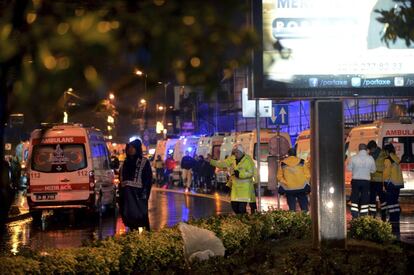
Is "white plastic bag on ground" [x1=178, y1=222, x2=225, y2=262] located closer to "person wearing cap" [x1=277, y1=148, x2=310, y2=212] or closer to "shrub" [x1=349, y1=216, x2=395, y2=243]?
"shrub" [x1=349, y1=216, x2=395, y2=243]

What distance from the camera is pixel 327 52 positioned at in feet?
26.1

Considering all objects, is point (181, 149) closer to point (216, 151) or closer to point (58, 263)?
point (216, 151)

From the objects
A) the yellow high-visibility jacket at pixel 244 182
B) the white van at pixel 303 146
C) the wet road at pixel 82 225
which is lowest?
the wet road at pixel 82 225

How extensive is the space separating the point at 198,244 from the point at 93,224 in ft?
35.3

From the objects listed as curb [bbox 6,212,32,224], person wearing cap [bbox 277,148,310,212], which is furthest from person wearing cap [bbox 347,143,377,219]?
curb [bbox 6,212,32,224]

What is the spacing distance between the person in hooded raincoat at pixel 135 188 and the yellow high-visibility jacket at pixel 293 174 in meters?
3.80

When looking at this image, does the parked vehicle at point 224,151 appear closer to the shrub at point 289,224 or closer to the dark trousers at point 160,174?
the dark trousers at point 160,174

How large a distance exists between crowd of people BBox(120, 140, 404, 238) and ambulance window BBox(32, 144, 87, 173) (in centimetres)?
472

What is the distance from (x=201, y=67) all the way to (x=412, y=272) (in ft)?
19.1

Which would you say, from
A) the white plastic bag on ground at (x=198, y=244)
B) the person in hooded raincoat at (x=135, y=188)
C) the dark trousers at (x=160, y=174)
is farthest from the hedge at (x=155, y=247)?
the dark trousers at (x=160, y=174)

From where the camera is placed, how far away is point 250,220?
10445mm

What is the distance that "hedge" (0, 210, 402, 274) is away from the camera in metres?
6.90

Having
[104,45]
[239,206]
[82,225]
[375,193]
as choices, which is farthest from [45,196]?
[104,45]

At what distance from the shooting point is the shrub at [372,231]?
9.83 m
